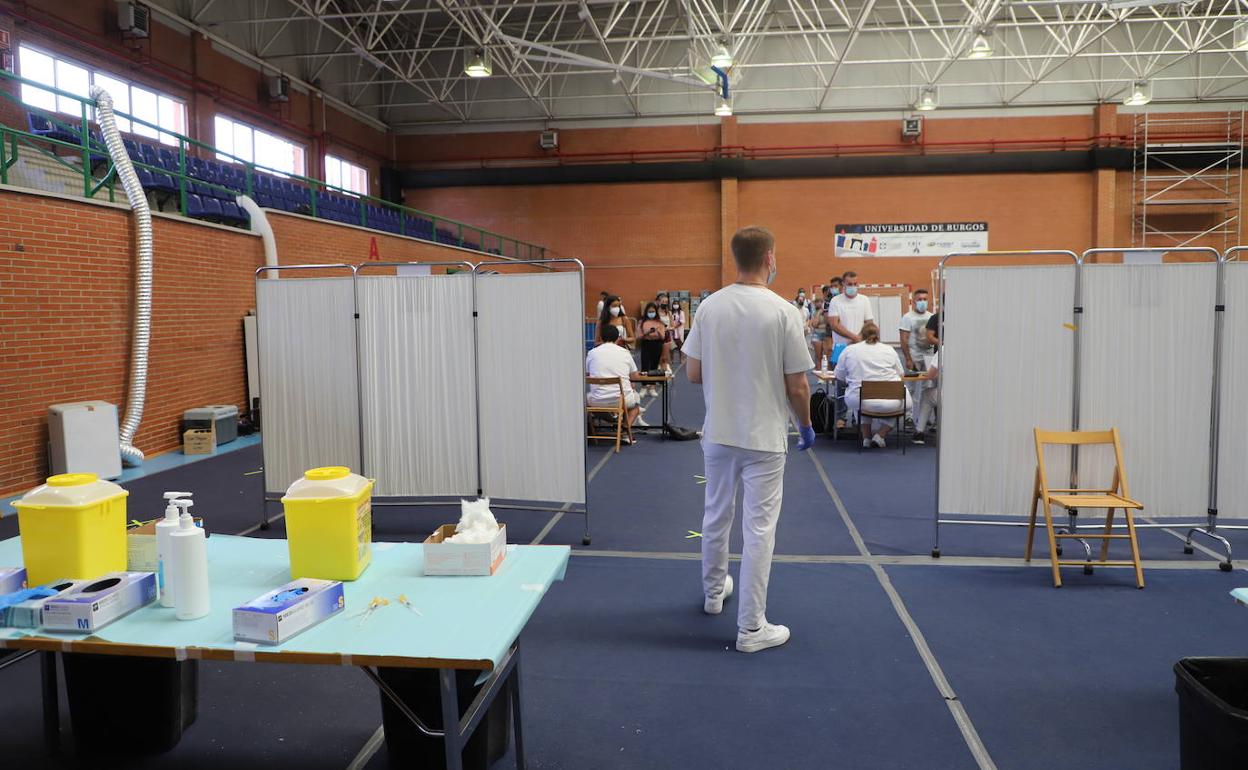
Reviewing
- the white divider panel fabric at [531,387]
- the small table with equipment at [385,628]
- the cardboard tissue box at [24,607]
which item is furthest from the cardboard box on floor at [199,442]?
the cardboard tissue box at [24,607]

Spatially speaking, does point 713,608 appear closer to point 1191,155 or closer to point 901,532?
point 901,532

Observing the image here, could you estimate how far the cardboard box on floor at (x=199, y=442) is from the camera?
896 cm

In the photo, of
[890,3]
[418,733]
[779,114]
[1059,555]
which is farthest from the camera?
[779,114]

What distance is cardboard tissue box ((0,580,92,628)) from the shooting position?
6.46 feet

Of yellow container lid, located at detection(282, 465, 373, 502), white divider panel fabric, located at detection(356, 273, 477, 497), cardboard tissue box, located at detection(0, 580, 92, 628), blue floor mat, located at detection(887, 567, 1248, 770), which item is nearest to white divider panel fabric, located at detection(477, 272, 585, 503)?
white divider panel fabric, located at detection(356, 273, 477, 497)

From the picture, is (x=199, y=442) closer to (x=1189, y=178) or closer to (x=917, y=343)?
(x=917, y=343)

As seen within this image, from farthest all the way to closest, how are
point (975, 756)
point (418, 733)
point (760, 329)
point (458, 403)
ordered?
point (458, 403), point (760, 329), point (975, 756), point (418, 733)

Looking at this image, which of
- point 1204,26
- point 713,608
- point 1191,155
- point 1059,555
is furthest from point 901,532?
point 1191,155

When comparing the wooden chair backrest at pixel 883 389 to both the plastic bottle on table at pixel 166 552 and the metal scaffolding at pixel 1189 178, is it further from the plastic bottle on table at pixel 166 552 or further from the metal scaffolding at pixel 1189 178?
the metal scaffolding at pixel 1189 178

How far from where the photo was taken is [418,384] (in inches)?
219

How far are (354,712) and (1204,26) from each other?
2343 cm

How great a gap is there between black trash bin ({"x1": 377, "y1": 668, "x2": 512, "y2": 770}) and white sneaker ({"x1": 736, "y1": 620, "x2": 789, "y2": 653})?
1310 millimetres

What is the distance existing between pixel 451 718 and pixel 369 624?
1.04 feet

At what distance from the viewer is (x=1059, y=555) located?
16.6ft
